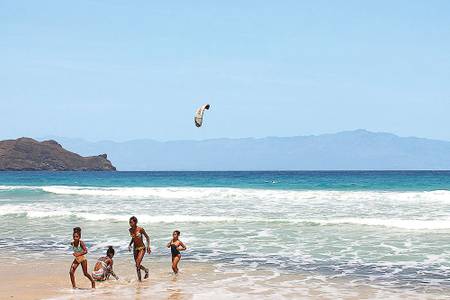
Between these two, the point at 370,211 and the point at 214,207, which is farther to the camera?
the point at 214,207

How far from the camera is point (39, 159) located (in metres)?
171

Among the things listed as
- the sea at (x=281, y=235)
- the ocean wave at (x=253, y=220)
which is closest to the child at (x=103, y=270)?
the sea at (x=281, y=235)

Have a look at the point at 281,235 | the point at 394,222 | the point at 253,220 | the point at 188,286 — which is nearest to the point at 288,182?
the point at 253,220

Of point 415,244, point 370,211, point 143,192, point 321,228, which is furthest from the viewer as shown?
point 143,192

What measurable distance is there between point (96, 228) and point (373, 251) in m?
10.2

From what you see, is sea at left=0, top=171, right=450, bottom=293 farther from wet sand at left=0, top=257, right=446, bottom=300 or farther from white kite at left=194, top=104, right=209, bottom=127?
white kite at left=194, top=104, right=209, bottom=127

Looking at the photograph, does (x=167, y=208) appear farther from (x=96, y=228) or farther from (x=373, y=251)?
(x=373, y=251)

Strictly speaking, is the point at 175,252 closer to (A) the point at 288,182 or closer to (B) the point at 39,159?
(A) the point at 288,182

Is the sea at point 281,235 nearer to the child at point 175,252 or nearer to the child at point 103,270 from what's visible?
the child at point 175,252

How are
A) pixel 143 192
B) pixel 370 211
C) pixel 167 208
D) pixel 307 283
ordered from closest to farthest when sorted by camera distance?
pixel 307 283 < pixel 370 211 < pixel 167 208 < pixel 143 192

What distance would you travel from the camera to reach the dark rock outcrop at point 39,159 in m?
166

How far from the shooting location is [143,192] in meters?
45.0

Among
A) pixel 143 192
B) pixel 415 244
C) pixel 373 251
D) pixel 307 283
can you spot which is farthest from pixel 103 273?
pixel 143 192

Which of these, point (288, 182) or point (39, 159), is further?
point (39, 159)
